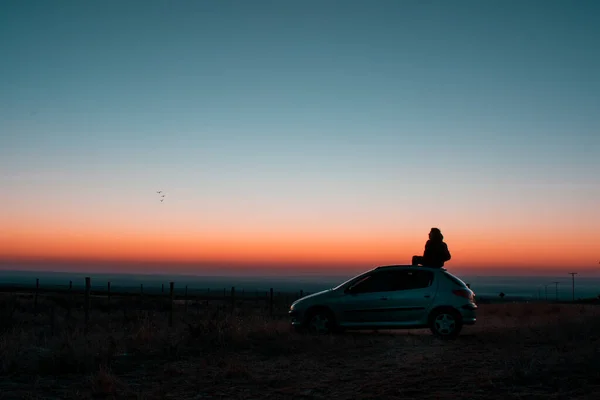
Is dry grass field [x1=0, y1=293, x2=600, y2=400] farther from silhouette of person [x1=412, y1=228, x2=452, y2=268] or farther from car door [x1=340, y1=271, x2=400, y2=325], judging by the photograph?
silhouette of person [x1=412, y1=228, x2=452, y2=268]

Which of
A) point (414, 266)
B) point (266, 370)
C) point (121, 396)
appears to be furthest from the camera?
point (414, 266)

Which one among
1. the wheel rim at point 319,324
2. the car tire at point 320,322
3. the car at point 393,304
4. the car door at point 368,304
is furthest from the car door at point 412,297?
the wheel rim at point 319,324

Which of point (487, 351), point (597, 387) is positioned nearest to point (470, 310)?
point (487, 351)

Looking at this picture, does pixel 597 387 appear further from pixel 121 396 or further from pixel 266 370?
pixel 121 396

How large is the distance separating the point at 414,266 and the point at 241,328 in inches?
176

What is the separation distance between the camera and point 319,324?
1598 centimetres

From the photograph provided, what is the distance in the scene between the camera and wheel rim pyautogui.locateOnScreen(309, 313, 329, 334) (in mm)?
15945

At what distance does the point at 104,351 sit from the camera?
486 inches

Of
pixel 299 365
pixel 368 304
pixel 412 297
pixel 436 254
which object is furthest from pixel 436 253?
pixel 299 365

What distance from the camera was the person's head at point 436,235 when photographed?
17453 millimetres

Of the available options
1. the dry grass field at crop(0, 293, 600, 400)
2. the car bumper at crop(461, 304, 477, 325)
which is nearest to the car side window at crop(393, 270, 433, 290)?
the car bumper at crop(461, 304, 477, 325)

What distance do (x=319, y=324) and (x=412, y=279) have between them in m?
2.51

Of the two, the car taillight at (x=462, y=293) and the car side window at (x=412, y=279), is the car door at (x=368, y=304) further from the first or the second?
the car taillight at (x=462, y=293)

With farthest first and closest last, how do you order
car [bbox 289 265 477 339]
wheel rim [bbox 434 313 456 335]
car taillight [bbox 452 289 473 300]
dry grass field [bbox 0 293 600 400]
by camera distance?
1. car taillight [bbox 452 289 473 300]
2. car [bbox 289 265 477 339]
3. wheel rim [bbox 434 313 456 335]
4. dry grass field [bbox 0 293 600 400]
